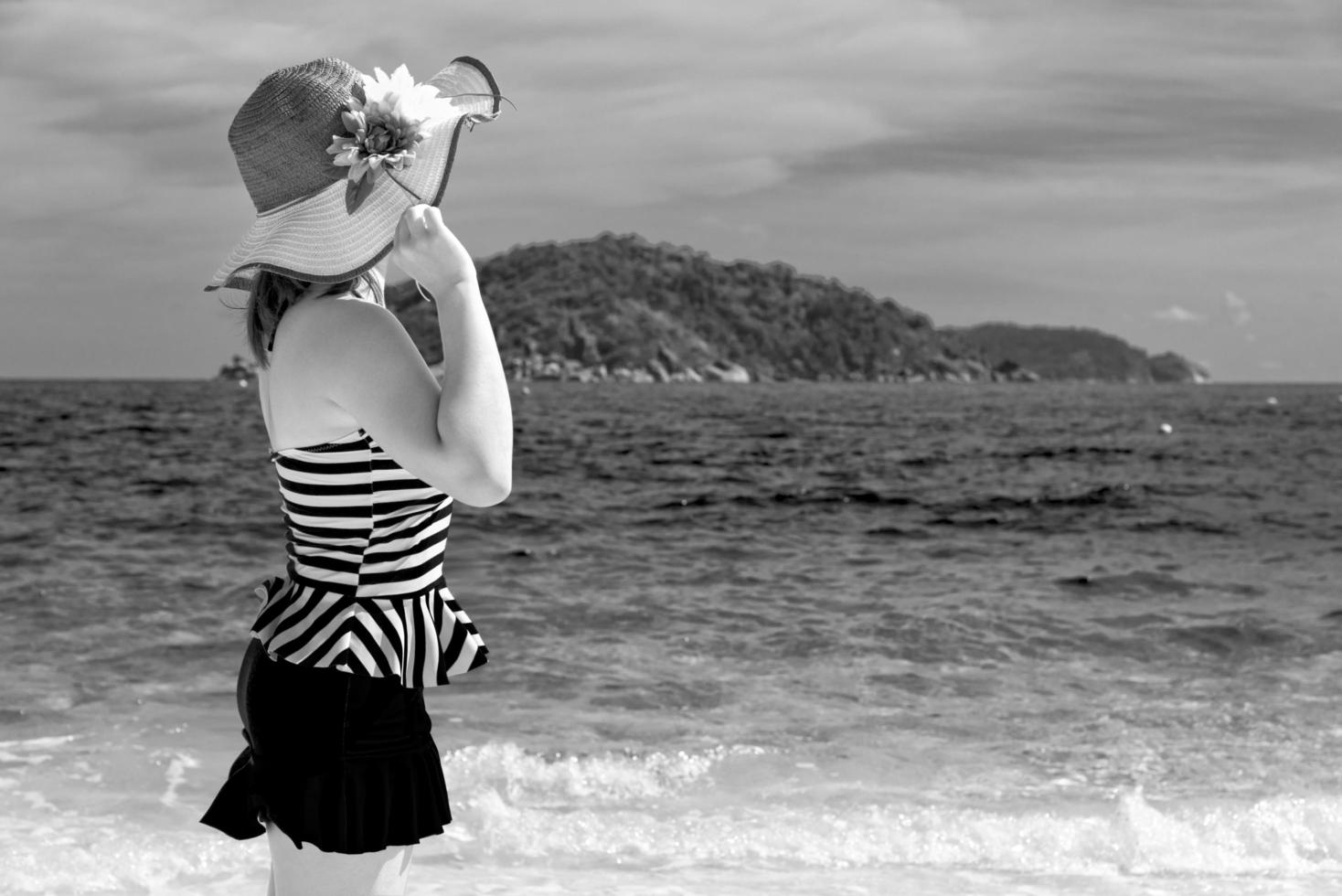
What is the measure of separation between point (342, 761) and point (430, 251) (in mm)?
759

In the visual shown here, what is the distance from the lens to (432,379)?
181 centimetres

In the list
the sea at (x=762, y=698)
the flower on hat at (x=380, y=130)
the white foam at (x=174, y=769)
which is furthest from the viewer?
the white foam at (x=174, y=769)

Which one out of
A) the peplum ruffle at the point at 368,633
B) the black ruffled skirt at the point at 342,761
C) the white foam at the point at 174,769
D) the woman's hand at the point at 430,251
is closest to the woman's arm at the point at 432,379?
the woman's hand at the point at 430,251

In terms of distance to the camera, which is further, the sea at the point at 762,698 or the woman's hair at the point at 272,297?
the sea at the point at 762,698

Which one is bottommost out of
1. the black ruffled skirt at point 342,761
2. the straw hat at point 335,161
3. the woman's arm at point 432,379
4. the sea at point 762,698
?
the sea at point 762,698

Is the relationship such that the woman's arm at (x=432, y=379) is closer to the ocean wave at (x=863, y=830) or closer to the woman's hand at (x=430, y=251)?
the woman's hand at (x=430, y=251)

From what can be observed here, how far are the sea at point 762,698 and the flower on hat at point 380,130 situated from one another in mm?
2834

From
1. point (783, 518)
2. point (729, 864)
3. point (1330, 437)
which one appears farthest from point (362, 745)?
point (1330, 437)

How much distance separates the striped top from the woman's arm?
4.8 inches

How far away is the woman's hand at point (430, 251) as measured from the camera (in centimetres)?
182

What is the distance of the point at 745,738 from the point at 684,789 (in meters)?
0.83

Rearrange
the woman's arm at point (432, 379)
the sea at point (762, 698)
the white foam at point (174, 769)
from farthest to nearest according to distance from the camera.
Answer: the white foam at point (174, 769) → the sea at point (762, 698) → the woman's arm at point (432, 379)

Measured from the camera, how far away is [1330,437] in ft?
126

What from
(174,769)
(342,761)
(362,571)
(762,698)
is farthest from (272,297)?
(762,698)
